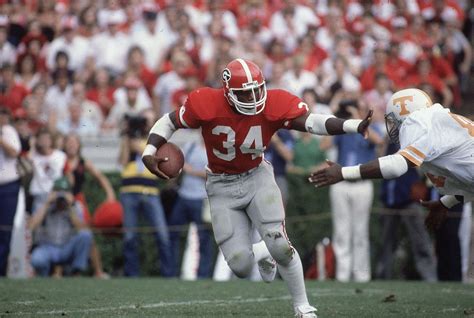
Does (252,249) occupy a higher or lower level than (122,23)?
lower

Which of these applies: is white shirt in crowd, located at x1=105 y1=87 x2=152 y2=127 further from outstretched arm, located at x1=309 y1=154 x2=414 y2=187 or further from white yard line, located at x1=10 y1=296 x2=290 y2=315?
outstretched arm, located at x1=309 y1=154 x2=414 y2=187

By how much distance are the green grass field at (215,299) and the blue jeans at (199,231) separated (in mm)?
1133

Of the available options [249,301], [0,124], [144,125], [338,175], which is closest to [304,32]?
[144,125]

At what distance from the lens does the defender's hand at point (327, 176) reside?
672cm

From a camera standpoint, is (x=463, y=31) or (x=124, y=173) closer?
(x=124, y=173)

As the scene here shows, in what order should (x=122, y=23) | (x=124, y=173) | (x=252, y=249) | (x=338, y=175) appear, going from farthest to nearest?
1. (x=122, y=23)
2. (x=124, y=173)
3. (x=252, y=249)
4. (x=338, y=175)

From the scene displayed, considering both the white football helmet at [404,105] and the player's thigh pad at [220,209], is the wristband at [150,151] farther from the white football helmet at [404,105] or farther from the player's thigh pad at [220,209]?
the white football helmet at [404,105]

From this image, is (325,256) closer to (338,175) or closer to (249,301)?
(249,301)

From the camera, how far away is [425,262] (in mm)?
11984

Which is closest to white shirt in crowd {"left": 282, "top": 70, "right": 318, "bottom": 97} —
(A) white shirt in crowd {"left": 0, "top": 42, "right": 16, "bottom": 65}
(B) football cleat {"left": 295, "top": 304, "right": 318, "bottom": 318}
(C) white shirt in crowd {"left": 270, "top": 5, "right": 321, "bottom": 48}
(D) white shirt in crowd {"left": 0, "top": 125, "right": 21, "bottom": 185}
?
(C) white shirt in crowd {"left": 270, "top": 5, "right": 321, "bottom": 48}

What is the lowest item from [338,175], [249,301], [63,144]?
[249,301]

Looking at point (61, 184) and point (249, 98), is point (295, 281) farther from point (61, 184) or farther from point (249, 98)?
point (61, 184)

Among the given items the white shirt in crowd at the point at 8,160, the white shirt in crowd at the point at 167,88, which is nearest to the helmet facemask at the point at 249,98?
the white shirt in crowd at the point at 8,160

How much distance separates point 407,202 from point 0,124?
15.2 ft
